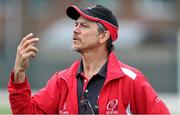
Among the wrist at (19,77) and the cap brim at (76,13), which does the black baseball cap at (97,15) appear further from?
the wrist at (19,77)

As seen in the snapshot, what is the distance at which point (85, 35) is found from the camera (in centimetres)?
592

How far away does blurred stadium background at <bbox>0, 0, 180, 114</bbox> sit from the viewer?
17266mm

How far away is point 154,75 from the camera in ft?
57.7

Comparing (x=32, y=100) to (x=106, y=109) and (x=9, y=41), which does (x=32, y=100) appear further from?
(x=9, y=41)

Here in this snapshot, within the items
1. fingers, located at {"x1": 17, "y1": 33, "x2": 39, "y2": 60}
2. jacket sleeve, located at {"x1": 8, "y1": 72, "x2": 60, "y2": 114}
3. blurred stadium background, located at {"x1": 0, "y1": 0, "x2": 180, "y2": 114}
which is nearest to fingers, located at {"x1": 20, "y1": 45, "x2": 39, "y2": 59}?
fingers, located at {"x1": 17, "y1": 33, "x2": 39, "y2": 60}

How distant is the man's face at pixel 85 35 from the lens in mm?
5879

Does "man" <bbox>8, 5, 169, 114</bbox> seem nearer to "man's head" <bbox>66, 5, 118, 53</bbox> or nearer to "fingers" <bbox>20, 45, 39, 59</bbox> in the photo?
"man's head" <bbox>66, 5, 118, 53</bbox>

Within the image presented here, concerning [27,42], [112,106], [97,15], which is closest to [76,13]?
[97,15]

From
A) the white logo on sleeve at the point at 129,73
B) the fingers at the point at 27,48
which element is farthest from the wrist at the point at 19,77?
the white logo on sleeve at the point at 129,73

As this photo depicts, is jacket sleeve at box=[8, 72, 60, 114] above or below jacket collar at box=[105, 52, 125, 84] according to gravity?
below

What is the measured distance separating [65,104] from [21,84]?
40cm

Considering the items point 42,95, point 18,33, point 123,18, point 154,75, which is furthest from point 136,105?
point 123,18

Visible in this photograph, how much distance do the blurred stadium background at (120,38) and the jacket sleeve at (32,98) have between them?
7.56 meters

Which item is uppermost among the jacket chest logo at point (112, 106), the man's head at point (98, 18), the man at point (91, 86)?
the man's head at point (98, 18)
